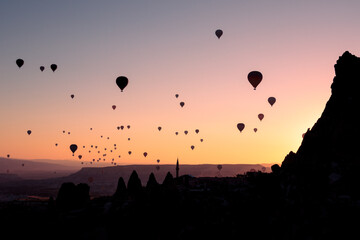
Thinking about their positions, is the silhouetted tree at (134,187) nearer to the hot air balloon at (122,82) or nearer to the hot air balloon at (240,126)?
the hot air balloon at (122,82)

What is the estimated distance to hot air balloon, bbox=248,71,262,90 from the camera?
45938 mm

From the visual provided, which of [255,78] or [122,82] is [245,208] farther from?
[122,82]

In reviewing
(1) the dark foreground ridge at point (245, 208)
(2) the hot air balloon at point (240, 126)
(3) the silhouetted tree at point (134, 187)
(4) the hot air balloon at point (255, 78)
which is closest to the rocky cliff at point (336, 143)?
(1) the dark foreground ridge at point (245, 208)

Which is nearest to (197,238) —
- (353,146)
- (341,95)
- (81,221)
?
(81,221)

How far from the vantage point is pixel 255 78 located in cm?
4603

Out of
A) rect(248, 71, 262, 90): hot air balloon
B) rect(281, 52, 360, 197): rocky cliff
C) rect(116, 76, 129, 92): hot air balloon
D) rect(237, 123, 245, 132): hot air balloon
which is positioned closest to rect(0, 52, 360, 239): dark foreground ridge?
rect(281, 52, 360, 197): rocky cliff

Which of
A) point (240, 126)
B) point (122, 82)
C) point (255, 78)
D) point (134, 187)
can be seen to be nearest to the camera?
point (134, 187)

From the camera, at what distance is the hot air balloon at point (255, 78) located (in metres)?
45.9

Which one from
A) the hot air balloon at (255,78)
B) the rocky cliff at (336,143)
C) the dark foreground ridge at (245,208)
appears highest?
the hot air balloon at (255,78)

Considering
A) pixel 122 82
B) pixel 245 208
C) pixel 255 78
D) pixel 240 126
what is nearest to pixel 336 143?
pixel 245 208

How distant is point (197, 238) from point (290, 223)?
476 cm

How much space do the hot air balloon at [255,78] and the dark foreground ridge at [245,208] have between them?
57.5 feet

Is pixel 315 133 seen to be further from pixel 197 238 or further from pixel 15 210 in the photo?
pixel 15 210

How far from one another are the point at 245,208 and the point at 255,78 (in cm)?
2818
